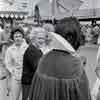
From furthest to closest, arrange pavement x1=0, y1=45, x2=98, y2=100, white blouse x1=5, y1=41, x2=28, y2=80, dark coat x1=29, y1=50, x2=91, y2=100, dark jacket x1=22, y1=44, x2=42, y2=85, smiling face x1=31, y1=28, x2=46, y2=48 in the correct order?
pavement x1=0, y1=45, x2=98, y2=100
white blouse x1=5, y1=41, x2=28, y2=80
smiling face x1=31, y1=28, x2=46, y2=48
dark jacket x1=22, y1=44, x2=42, y2=85
dark coat x1=29, y1=50, x2=91, y2=100

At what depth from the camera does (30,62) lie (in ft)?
9.71

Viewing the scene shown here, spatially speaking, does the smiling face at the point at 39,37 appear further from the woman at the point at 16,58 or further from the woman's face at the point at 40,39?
the woman at the point at 16,58

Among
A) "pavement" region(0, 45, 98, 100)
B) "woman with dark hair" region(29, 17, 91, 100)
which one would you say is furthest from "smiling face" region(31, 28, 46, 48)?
"pavement" region(0, 45, 98, 100)

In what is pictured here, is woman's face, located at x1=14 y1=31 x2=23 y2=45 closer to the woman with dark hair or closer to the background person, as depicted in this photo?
the background person

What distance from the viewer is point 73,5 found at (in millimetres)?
4867

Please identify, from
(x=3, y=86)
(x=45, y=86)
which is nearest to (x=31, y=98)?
(x=45, y=86)

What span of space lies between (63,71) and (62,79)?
54 millimetres

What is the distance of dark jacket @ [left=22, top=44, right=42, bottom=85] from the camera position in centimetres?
292

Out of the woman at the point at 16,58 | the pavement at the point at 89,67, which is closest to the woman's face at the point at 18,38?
the woman at the point at 16,58

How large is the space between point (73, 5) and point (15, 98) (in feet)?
7.29

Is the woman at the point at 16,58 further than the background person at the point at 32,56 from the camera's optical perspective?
Yes

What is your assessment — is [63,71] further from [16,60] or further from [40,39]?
[16,60]

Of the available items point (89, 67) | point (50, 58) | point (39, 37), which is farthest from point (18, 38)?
point (89, 67)

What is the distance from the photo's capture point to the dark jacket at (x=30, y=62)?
2922mm
